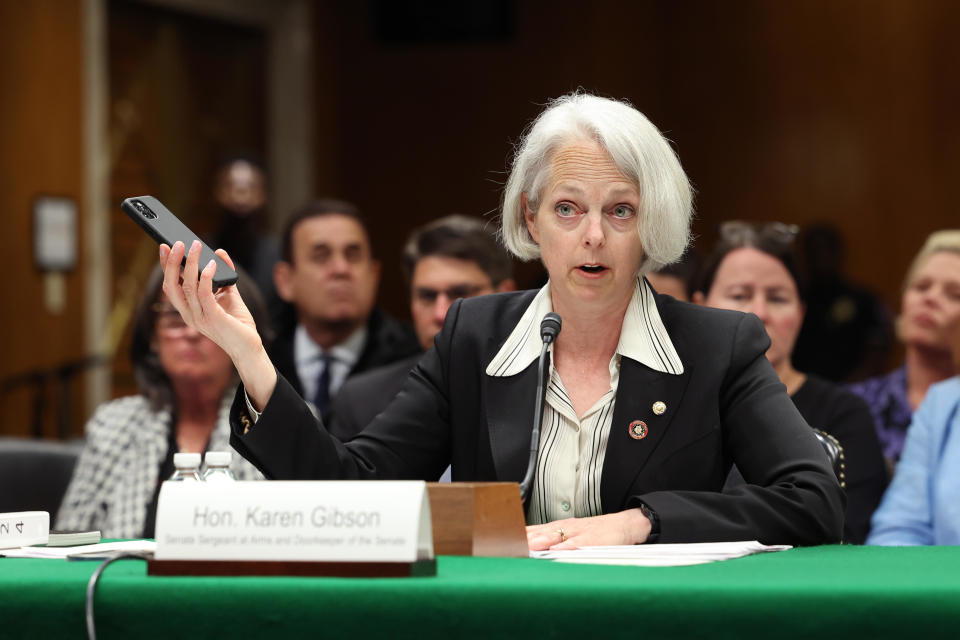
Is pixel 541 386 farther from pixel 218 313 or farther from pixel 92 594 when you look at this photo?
pixel 92 594

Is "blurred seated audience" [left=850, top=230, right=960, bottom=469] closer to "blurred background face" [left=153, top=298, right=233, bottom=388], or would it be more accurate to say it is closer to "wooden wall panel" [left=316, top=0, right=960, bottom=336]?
"blurred background face" [left=153, top=298, right=233, bottom=388]

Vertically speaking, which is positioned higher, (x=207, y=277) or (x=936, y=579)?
(x=207, y=277)

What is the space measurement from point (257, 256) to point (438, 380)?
3907mm

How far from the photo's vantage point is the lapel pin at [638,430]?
211cm

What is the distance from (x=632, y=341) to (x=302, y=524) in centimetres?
91

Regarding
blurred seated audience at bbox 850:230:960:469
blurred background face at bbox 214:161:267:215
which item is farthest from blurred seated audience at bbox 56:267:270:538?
blurred background face at bbox 214:161:267:215

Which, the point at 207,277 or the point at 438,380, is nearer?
the point at 207,277

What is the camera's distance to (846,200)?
8781mm

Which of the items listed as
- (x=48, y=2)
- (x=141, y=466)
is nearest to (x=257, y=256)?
(x=48, y=2)

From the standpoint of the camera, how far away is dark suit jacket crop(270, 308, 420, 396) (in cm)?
438

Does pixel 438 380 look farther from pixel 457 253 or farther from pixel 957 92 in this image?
pixel 957 92

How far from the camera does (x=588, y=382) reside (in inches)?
87.8

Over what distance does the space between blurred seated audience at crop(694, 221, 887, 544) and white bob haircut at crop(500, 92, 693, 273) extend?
1391mm

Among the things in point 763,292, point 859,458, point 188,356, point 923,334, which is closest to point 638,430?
point 859,458
